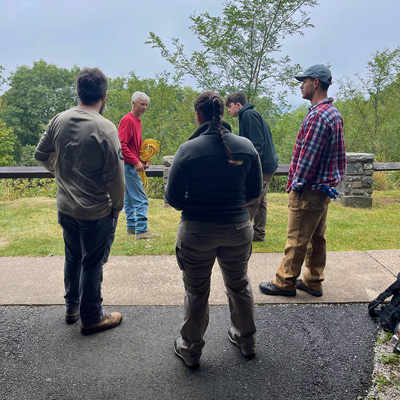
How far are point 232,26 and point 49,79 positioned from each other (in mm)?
43861

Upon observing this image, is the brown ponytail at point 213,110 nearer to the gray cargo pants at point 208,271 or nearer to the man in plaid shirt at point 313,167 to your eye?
the gray cargo pants at point 208,271

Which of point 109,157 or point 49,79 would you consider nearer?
point 109,157

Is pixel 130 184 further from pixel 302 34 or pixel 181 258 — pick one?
pixel 302 34

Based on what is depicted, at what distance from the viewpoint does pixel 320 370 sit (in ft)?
8.75

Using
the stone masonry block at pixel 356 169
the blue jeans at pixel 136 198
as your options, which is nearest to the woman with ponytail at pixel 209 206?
the blue jeans at pixel 136 198

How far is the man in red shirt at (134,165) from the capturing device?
5250 mm

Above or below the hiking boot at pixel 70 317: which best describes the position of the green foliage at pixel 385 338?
above

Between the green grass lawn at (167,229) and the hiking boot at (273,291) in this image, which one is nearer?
the hiking boot at (273,291)

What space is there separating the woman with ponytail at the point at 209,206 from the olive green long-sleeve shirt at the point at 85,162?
0.62 m

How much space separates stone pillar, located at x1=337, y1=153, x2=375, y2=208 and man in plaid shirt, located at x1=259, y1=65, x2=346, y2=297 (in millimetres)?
4917

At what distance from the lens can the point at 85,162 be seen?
281 centimetres

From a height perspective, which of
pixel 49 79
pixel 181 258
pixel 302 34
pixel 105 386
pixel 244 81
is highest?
pixel 49 79


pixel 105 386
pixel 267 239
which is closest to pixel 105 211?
pixel 105 386

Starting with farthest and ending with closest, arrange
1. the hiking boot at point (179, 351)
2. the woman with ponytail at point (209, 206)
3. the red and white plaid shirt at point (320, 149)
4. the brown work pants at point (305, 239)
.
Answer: the brown work pants at point (305, 239) < the red and white plaid shirt at point (320, 149) < the hiking boot at point (179, 351) < the woman with ponytail at point (209, 206)
